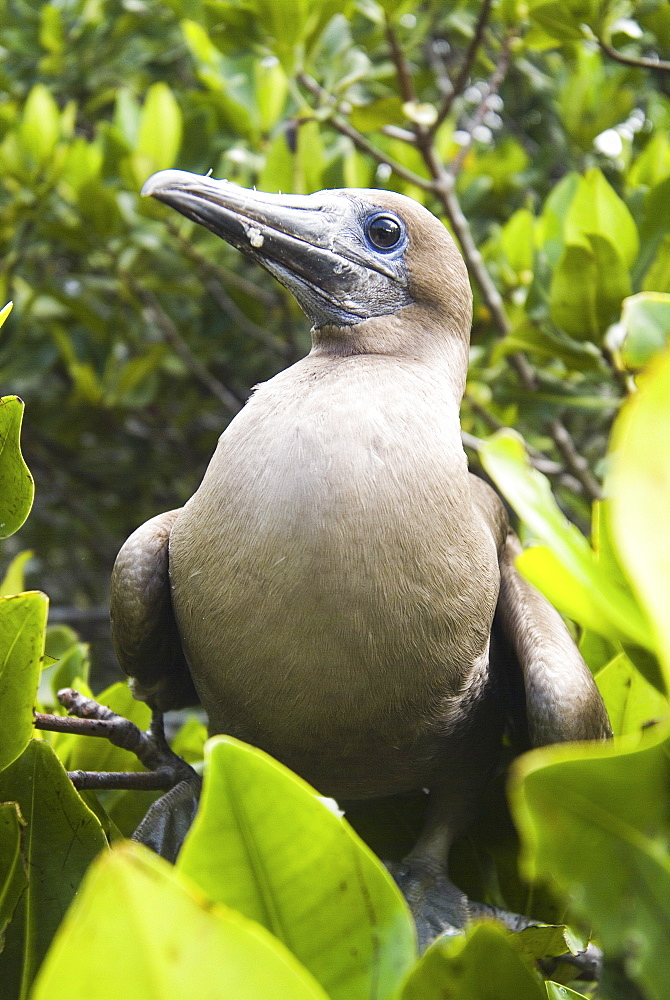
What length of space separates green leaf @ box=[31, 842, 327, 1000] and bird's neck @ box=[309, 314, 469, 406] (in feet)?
3.91

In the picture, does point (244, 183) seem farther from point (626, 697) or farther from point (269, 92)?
point (626, 697)

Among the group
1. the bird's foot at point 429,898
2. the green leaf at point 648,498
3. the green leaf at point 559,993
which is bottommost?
the bird's foot at point 429,898

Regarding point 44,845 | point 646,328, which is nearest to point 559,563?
point 646,328

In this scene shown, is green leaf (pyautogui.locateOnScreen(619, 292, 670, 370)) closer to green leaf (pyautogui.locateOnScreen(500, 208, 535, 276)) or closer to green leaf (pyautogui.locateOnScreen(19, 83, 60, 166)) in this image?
green leaf (pyautogui.locateOnScreen(500, 208, 535, 276))

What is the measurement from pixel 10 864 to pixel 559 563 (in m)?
0.79

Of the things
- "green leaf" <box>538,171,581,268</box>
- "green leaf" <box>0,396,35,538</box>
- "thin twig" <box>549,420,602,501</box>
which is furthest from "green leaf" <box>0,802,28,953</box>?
"thin twig" <box>549,420,602,501</box>

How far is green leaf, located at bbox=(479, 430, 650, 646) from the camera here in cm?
87

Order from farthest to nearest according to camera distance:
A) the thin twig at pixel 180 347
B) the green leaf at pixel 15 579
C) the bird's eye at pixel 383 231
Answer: the thin twig at pixel 180 347
the green leaf at pixel 15 579
the bird's eye at pixel 383 231

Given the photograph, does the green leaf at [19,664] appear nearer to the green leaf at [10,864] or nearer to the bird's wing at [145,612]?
the green leaf at [10,864]

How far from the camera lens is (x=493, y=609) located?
1611mm

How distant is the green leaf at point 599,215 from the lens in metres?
2.17

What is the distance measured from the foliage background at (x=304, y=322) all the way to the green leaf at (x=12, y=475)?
269 millimetres

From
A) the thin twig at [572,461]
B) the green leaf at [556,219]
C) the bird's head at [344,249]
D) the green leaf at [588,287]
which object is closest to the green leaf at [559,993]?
the bird's head at [344,249]

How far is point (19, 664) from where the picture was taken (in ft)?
3.84
